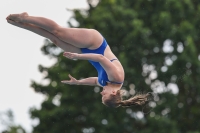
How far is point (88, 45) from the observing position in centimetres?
877

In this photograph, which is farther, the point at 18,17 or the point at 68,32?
the point at 68,32

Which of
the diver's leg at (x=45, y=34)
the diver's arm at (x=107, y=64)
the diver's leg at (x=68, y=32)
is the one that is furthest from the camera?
the diver's leg at (x=45, y=34)

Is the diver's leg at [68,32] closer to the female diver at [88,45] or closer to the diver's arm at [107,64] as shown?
the female diver at [88,45]

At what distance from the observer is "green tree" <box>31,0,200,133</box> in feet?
59.2

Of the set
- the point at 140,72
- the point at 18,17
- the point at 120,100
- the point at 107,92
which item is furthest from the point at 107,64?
the point at 140,72

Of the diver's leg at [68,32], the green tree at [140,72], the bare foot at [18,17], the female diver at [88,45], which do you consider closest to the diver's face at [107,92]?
the female diver at [88,45]

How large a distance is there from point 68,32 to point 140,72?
397 inches

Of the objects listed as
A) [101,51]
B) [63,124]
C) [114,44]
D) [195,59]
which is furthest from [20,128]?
[101,51]

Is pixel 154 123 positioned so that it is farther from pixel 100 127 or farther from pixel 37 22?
pixel 37 22

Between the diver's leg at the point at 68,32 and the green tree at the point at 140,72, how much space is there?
8.68m

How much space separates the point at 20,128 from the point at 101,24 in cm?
528

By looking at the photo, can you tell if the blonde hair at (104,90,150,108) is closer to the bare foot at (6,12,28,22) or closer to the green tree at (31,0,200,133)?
the bare foot at (6,12,28,22)

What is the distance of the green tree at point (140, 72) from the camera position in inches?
710

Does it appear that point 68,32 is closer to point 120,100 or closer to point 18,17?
point 18,17
